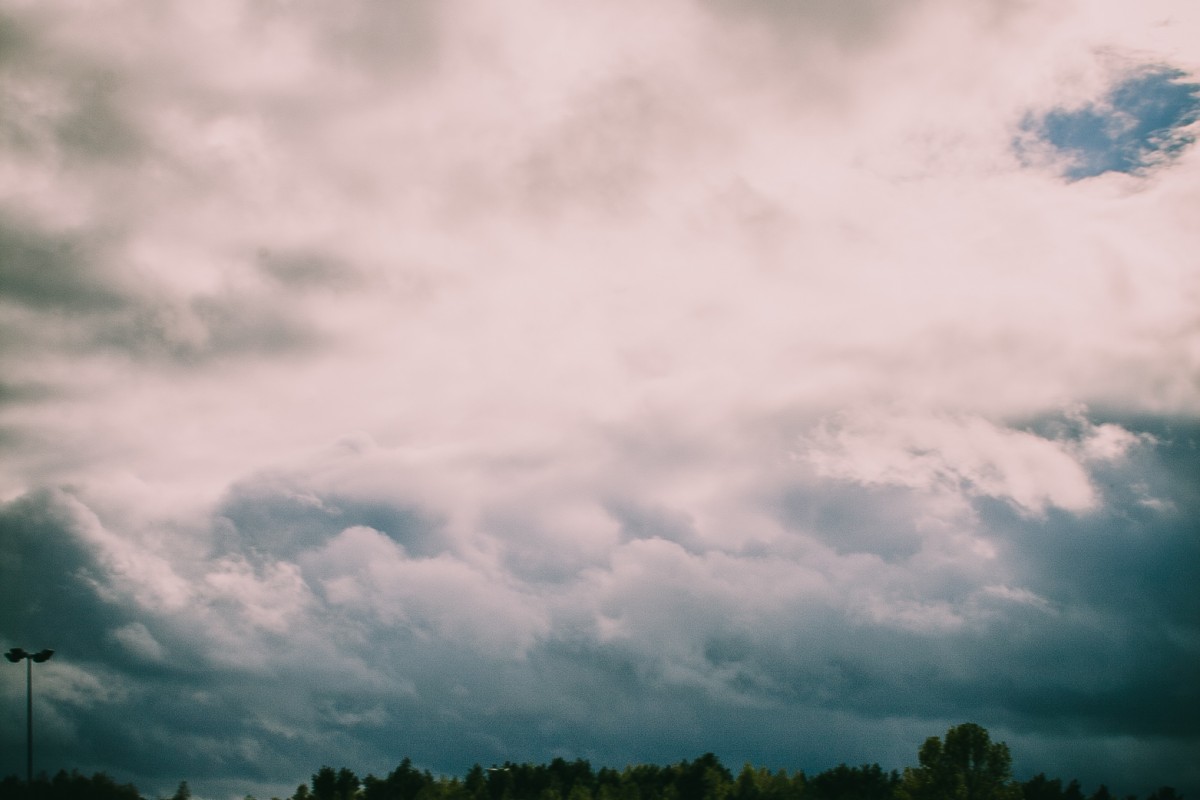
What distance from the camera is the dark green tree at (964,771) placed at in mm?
88375

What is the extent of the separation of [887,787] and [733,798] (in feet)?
80.0

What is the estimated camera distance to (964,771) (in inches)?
3516

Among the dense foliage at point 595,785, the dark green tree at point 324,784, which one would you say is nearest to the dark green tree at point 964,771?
the dense foliage at point 595,785

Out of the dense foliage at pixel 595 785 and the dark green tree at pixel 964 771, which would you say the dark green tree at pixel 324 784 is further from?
the dark green tree at pixel 964 771

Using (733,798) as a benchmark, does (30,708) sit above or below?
above

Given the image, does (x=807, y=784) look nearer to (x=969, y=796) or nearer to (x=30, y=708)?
(x=969, y=796)

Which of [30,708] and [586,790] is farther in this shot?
[586,790]

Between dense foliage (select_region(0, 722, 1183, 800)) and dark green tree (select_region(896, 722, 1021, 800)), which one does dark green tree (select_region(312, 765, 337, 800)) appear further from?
dark green tree (select_region(896, 722, 1021, 800))

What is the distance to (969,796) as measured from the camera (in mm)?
88062

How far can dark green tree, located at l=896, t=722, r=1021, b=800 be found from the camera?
8838 cm

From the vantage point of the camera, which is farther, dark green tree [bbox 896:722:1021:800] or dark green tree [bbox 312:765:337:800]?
dark green tree [bbox 312:765:337:800]

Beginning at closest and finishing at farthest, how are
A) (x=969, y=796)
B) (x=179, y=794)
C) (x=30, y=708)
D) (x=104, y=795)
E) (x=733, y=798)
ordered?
1. (x=30, y=708)
2. (x=969, y=796)
3. (x=733, y=798)
4. (x=104, y=795)
5. (x=179, y=794)

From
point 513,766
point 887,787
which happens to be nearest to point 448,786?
point 513,766

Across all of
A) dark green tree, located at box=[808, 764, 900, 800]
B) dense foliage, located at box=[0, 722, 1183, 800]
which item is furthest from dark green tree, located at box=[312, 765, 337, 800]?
dark green tree, located at box=[808, 764, 900, 800]
